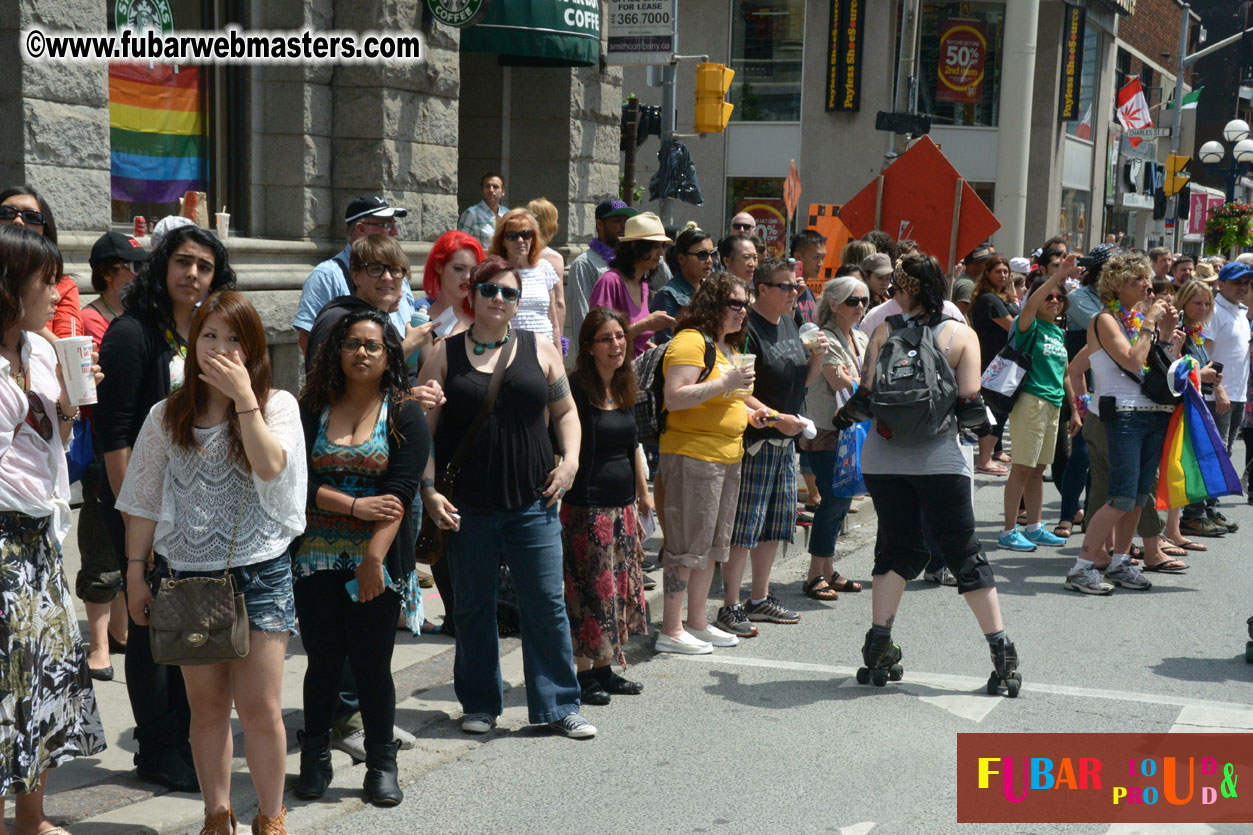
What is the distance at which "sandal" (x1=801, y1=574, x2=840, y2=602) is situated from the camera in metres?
8.09

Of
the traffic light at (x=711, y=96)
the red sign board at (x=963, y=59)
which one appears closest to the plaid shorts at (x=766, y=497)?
the traffic light at (x=711, y=96)

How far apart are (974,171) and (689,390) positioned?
90.3ft

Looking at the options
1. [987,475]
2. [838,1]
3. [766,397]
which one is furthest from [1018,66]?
[766,397]

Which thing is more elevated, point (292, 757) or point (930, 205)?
point (930, 205)

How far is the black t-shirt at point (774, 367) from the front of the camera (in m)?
7.11

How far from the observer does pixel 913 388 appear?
6.09m

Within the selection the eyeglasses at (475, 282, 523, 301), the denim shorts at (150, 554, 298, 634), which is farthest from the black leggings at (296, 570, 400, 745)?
the eyeglasses at (475, 282, 523, 301)

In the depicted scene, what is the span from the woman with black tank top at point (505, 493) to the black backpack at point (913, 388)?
157 cm

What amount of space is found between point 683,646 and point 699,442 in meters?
1.10

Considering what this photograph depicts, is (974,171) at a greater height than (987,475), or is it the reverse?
(974,171)

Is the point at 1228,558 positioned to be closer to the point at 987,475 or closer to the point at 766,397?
the point at 987,475

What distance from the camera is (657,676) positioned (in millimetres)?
6457

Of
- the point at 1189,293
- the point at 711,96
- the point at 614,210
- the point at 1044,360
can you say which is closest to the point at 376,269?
the point at 614,210

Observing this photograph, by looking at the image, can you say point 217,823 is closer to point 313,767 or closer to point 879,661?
point 313,767
